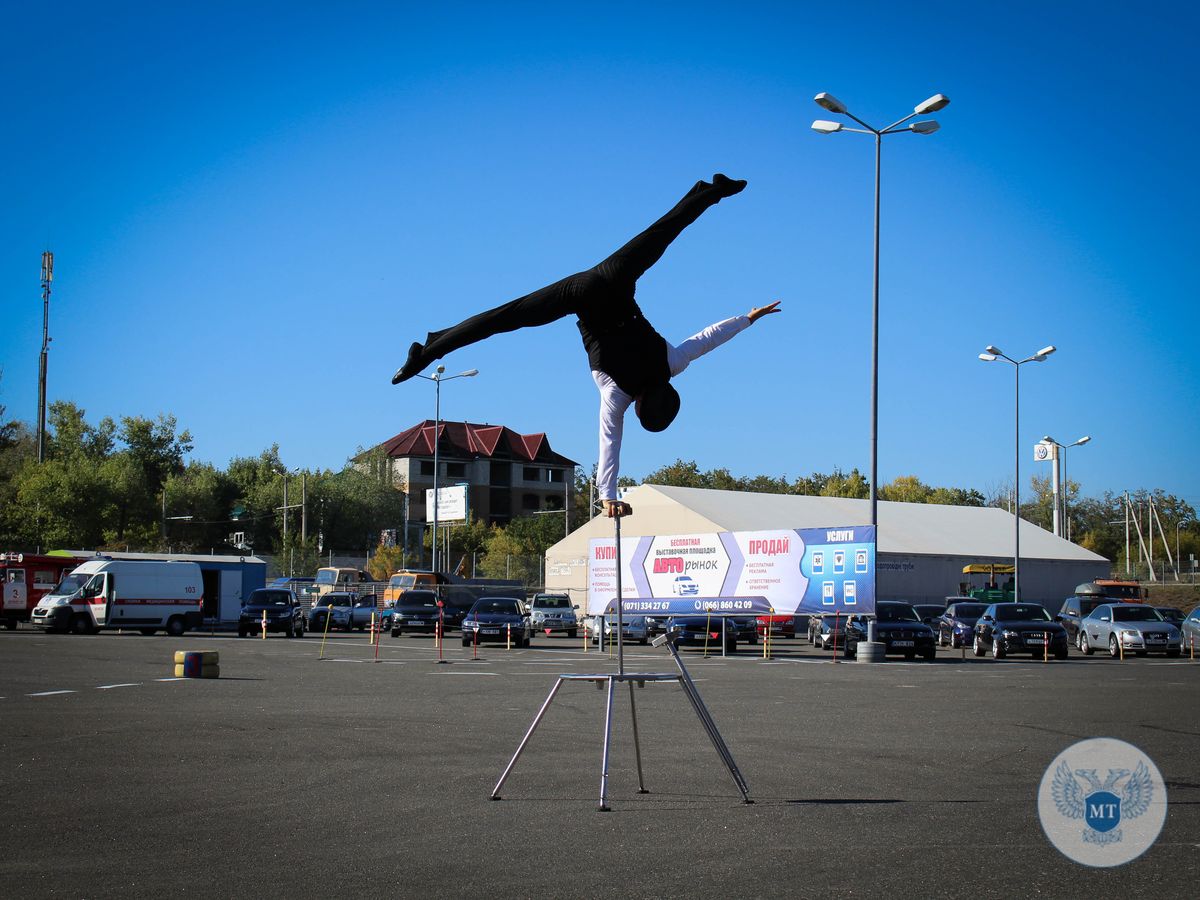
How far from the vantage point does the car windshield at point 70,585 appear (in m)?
40.4

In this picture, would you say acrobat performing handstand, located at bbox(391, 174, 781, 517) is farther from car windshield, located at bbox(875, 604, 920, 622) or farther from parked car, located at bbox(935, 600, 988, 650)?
parked car, located at bbox(935, 600, 988, 650)

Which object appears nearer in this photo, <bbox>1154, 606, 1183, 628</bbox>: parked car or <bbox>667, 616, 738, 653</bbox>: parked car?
<bbox>667, 616, 738, 653</bbox>: parked car

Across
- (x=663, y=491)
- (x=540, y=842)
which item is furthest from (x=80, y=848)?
(x=663, y=491)

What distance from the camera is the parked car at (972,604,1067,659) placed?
32.4 m

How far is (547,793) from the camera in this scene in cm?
841

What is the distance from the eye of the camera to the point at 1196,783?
357 inches

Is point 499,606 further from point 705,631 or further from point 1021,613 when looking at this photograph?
point 1021,613

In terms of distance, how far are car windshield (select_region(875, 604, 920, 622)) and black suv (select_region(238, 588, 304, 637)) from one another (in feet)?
68.6

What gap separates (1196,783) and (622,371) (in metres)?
5.75

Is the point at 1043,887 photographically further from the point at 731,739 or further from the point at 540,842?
the point at 731,739

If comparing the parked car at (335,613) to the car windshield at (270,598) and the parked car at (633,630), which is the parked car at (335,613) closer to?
the car windshield at (270,598)

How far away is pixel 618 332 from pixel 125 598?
38.1m

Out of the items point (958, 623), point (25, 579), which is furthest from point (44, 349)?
point (958, 623)

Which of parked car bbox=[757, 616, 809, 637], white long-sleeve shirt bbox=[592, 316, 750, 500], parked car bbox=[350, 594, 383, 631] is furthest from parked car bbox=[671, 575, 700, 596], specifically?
white long-sleeve shirt bbox=[592, 316, 750, 500]
